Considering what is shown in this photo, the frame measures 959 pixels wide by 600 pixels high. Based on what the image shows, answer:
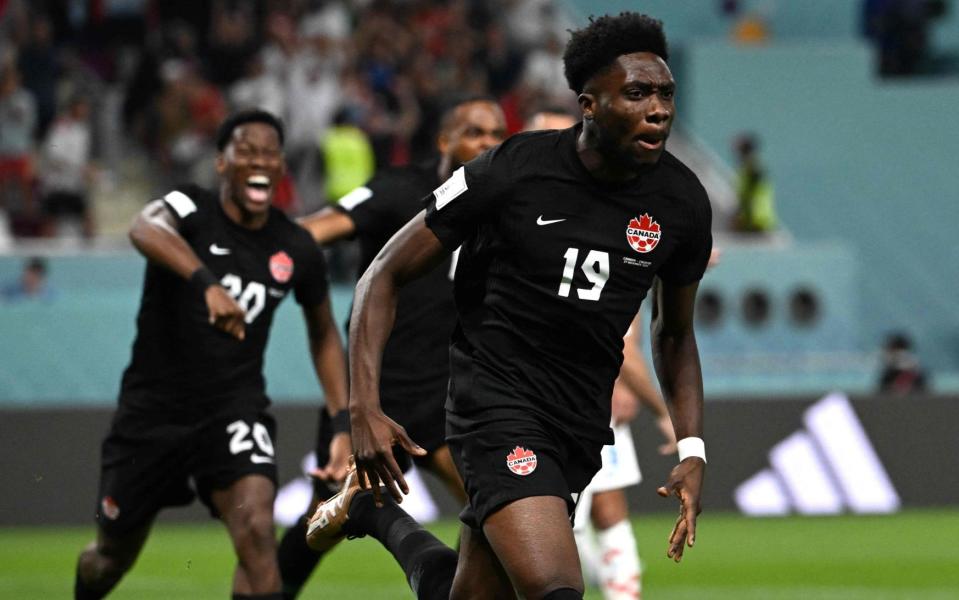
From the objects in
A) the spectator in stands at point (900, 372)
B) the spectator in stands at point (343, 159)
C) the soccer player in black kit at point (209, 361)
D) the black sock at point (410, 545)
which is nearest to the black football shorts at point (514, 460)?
the black sock at point (410, 545)

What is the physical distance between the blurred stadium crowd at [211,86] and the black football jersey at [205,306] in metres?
9.88

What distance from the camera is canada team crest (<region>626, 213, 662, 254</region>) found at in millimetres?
5785

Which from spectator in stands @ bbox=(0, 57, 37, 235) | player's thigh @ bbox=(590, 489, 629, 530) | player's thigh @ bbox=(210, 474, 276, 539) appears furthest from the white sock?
spectator in stands @ bbox=(0, 57, 37, 235)

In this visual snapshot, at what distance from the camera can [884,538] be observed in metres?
14.0

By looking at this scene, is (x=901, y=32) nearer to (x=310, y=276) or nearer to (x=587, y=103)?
(x=310, y=276)

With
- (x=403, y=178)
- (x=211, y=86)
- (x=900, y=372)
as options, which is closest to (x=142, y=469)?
(x=403, y=178)

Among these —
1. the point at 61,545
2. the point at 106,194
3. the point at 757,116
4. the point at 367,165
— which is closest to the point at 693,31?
the point at 757,116

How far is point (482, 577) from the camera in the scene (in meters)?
5.93

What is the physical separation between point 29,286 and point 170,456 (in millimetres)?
9190

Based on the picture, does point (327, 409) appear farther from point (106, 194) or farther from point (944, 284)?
point (944, 284)

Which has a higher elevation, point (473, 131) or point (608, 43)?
point (608, 43)

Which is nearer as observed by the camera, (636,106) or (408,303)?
(636,106)

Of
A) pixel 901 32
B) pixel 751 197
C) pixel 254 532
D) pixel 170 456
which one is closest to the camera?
pixel 254 532

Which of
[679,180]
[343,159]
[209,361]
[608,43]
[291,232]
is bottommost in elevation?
[209,361]
